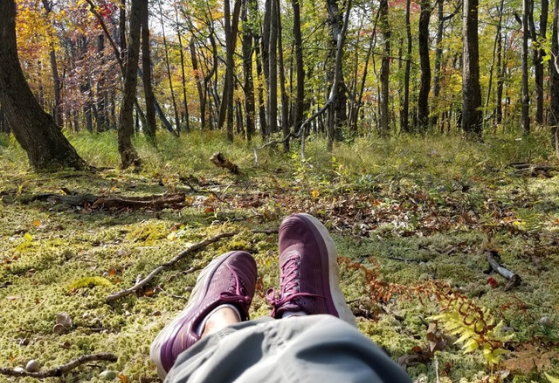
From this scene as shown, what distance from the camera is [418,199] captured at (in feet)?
11.8

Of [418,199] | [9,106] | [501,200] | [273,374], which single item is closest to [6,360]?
[273,374]

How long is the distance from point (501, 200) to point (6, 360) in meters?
3.79

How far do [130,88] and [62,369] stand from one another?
5.75 m

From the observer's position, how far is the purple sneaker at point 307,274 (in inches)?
61.1

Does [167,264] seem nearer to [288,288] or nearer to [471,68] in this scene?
[288,288]

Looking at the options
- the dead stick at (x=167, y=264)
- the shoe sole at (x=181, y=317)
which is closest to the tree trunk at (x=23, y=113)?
the dead stick at (x=167, y=264)

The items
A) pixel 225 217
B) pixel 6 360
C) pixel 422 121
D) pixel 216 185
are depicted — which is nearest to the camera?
pixel 6 360

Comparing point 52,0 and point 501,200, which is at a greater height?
point 52,0

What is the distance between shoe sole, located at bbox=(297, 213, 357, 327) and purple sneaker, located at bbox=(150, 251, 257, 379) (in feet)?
1.21

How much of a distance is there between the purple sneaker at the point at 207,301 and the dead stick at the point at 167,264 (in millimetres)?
504

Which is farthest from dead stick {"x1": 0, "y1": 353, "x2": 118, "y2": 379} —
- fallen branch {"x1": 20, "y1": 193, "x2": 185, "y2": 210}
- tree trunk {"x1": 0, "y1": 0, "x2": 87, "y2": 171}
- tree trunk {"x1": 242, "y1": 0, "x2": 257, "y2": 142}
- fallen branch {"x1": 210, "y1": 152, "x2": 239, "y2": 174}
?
tree trunk {"x1": 242, "y1": 0, "x2": 257, "y2": 142}

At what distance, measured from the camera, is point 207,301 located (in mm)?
1481

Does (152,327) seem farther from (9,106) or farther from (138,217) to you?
(9,106)

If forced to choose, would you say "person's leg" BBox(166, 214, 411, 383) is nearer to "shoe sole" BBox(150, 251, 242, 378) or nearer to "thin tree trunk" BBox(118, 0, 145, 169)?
"shoe sole" BBox(150, 251, 242, 378)
